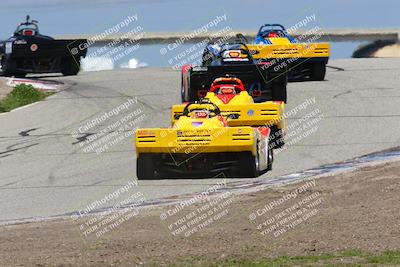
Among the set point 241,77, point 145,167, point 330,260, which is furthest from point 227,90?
point 330,260

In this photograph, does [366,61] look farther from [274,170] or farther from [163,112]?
[274,170]

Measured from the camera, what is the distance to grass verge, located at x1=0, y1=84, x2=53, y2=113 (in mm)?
25527

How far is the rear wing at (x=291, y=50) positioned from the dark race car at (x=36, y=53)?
7.70 metres

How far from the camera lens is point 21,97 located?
26.6m

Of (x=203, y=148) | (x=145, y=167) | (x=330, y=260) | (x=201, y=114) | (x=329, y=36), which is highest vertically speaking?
(x=330, y=260)

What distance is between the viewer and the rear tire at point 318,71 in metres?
27.3

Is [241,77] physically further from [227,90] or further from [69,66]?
[69,66]

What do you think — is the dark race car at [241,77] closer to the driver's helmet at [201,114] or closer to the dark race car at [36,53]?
the driver's helmet at [201,114]

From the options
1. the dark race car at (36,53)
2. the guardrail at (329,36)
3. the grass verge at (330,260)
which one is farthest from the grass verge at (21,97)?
the guardrail at (329,36)

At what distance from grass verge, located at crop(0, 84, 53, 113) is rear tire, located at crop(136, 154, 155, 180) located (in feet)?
35.4

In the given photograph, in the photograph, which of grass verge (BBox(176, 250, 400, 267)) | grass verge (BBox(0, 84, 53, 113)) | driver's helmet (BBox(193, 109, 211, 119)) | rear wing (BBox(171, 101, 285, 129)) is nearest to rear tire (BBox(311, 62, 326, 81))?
grass verge (BBox(0, 84, 53, 113))

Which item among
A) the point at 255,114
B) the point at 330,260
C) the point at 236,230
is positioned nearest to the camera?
the point at 330,260

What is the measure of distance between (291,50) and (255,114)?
32.2 ft

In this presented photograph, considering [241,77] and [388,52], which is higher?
[241,77]
